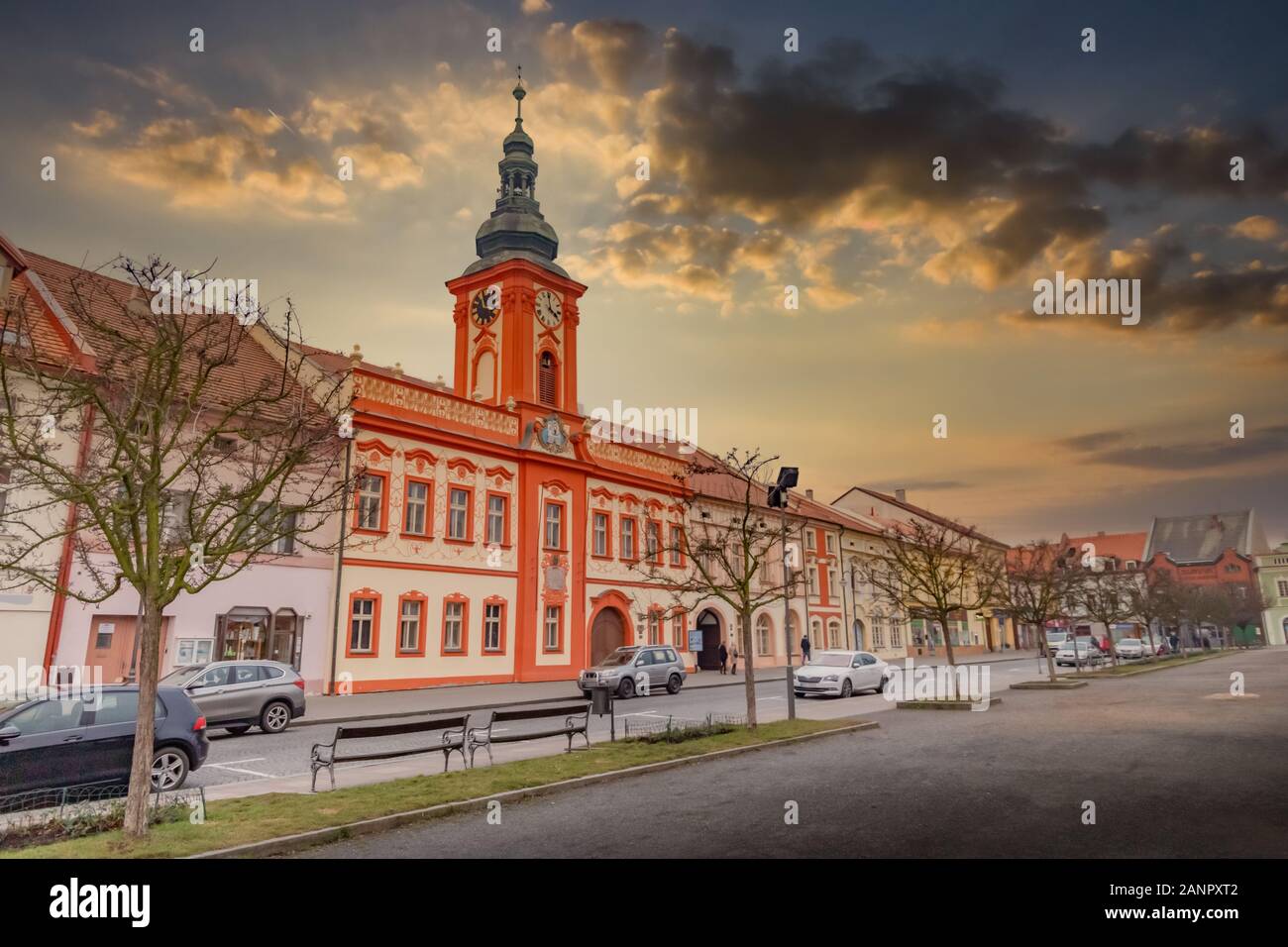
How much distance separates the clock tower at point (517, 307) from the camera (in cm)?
3594

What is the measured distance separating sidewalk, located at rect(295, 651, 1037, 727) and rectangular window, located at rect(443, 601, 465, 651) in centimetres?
157

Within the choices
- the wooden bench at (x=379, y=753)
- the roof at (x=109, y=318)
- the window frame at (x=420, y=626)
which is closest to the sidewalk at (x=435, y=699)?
the window frame at (x=420, y=626)

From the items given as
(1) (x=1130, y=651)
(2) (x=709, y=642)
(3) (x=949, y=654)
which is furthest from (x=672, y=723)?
Result: (1) (x=1130, y=651)

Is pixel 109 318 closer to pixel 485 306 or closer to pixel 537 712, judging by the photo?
pixel 485 306

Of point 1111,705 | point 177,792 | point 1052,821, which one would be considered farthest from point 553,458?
point 1052,821

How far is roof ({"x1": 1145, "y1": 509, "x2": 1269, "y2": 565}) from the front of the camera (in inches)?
3767

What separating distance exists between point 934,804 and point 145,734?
8.84 m

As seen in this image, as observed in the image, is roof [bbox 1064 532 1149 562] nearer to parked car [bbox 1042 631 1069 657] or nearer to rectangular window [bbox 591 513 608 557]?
parked car [bbox 1042 631 1069 657]

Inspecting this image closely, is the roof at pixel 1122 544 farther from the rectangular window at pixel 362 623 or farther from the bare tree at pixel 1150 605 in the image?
the rectangular window at pixel 362 623

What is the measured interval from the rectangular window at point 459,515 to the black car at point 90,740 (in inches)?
742

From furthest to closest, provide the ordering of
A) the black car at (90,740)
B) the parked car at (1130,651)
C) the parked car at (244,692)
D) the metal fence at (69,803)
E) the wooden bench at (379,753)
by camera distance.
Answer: the parked car at (1130,651) < the parked car at (244,692) < the wooden bench at (379,753) < the black car at (90,740) < the metal fence at (69,803)

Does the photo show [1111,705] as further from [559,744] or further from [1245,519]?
[1245,519]
